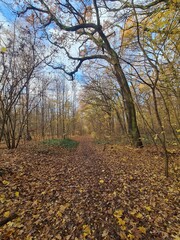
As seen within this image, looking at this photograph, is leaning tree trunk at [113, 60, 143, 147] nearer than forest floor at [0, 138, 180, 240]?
No

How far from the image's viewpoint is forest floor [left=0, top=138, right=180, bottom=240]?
234 centimetres

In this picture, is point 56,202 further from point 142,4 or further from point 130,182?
point 142,4

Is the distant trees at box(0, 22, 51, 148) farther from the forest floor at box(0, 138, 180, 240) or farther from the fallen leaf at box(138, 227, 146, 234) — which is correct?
the fallen leaf at box(138, 227, 146, 234)

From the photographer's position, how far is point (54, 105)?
24484 millimetres

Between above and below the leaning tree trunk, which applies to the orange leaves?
above

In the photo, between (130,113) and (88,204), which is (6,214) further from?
(130,113)

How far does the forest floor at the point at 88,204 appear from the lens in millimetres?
2342

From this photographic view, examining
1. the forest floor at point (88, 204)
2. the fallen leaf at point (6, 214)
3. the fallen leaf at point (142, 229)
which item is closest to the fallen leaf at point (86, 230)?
the forest floor at point (88, 204)

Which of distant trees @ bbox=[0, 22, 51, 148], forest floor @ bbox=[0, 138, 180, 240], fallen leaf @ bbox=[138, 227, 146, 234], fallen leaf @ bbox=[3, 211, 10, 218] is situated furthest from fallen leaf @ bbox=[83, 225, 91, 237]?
distant trees @ bbox=[0, 22, 51, 148]

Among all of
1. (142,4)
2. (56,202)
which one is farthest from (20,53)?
(56,202)

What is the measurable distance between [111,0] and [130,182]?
27.5 ft

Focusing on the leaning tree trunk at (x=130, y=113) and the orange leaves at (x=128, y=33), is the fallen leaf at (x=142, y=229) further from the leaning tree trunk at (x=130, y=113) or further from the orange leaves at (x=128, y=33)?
the orange leaves at (x=128, y=33)

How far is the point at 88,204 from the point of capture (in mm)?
3111

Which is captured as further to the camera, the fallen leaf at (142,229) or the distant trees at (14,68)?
the distant trees at (14,68)
